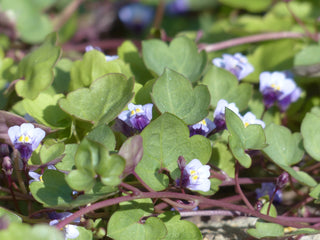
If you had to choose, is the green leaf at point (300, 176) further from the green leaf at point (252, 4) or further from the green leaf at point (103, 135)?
the green leaf at point (252, 4)

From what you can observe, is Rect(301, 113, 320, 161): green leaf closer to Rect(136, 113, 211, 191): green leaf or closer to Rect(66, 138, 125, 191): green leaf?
Rect(136, 113, 211, 191): green leaf

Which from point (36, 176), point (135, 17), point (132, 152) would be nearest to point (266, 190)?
point (132, 152)

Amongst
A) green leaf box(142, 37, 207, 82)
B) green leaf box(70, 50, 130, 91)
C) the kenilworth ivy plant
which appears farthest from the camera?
green leaf box(142, 37, 207, 82)

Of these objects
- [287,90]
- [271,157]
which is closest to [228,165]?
[271,157]

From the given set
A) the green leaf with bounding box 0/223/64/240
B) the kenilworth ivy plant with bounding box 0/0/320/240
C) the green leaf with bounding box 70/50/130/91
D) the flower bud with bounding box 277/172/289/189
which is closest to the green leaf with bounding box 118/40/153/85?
the kenilworth ivy plant with bounding box 0/0/320/240

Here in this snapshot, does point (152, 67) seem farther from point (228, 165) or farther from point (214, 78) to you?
point (228, 165)

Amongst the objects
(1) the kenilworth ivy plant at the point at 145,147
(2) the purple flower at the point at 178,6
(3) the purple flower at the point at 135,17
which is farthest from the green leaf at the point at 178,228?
(2) the purple flower at the point at 178,6

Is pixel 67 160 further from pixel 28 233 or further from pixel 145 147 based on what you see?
pixel 28 233
